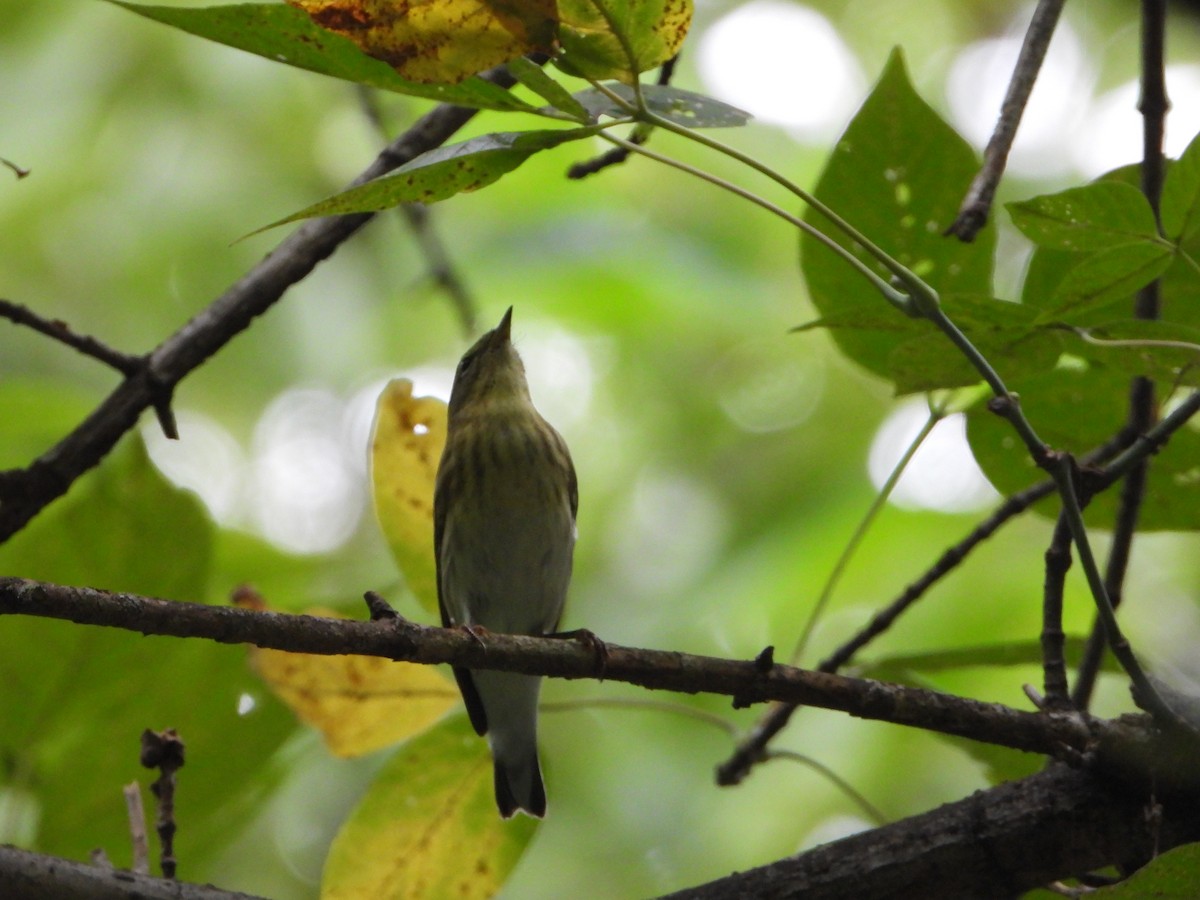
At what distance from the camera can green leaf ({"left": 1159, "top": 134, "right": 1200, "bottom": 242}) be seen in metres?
1.96

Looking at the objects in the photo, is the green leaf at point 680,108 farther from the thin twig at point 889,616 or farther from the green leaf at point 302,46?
the thin twig at point 889,616

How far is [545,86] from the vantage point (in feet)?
5.80

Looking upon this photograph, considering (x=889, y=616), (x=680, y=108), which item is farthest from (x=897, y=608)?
(x=680, y=108)

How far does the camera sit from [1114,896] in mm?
1946

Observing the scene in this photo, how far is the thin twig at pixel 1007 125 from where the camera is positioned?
2174 millimetres

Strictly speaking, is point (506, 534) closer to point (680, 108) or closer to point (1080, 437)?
point (1080, 437)

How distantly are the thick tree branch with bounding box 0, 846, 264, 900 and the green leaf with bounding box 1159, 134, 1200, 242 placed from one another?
1892 mm

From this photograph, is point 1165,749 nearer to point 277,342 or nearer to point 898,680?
point 898,680

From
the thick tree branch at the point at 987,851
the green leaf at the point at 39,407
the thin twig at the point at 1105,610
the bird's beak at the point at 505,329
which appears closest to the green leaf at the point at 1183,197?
the thin twig at the point at 1105,610

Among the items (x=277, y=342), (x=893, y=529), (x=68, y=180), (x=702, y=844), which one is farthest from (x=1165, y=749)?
(x=68, y=180)

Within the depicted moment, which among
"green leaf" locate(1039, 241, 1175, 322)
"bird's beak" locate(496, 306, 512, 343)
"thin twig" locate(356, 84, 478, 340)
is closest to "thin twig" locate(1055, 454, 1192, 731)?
"green leaf" locate(1039, 241, 1175, 322)

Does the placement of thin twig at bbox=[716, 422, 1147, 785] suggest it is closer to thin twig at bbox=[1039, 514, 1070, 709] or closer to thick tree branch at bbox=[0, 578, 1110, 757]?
thin twig at bbox=[1039, 514, 1070, 709]

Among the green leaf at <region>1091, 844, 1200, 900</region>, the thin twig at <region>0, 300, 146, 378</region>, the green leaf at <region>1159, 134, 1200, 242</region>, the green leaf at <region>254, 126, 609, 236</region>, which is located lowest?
the green leaf at <region>1091, 844, 1200, 900</region>

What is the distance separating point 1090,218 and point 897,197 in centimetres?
59
